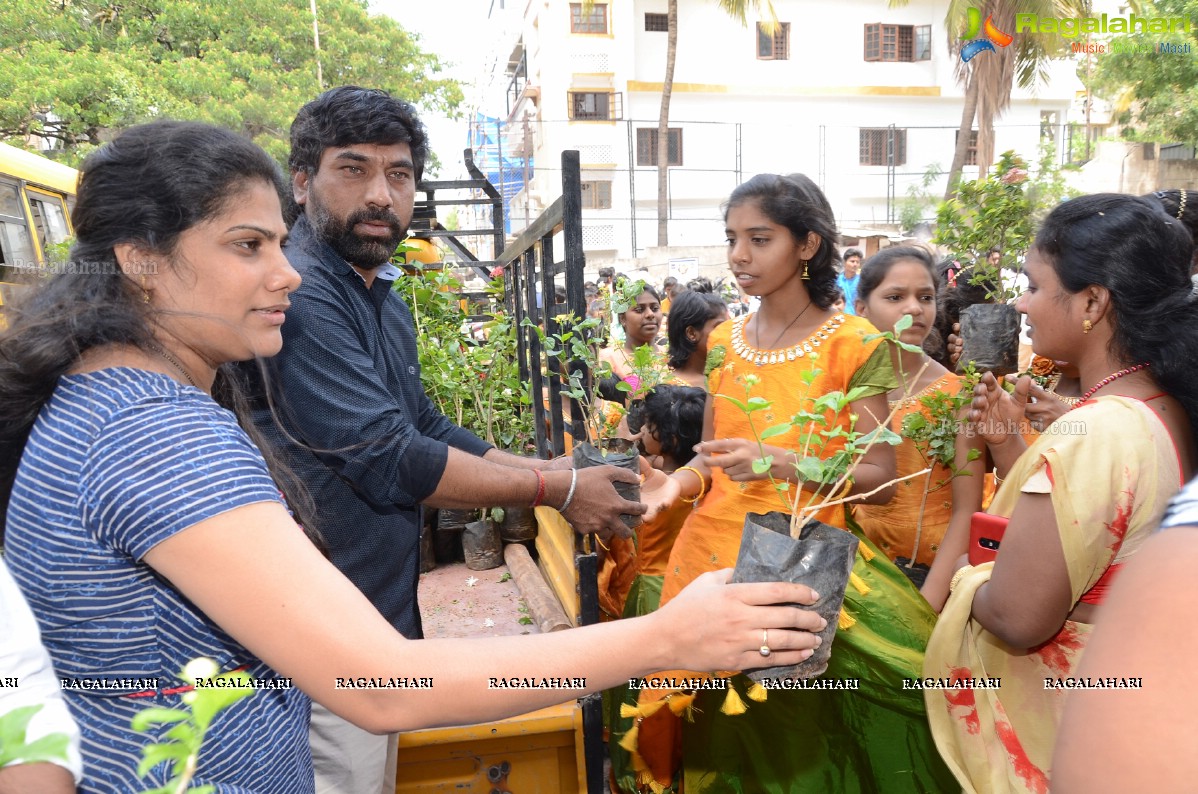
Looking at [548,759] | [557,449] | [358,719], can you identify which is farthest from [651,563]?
[358,719]

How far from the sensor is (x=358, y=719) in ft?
3.18

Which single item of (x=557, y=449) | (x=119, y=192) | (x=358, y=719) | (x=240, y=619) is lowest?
(x=557, y=449)

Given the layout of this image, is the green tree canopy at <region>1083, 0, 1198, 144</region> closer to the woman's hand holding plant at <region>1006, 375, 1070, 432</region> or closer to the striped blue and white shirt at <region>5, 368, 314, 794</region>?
the woman's hand holding plant at <region>1006, 375, 1070, 432</region>

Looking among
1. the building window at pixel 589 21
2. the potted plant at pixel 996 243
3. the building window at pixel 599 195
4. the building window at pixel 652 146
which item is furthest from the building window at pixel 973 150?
the potted plant at pixel 996 243

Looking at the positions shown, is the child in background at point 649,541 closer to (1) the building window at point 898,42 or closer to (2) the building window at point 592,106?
(2) the building window at point 592,106

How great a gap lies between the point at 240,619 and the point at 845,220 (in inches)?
981

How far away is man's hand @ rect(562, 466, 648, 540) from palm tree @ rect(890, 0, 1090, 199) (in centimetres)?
1648

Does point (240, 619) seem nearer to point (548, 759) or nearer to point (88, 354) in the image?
point (88, 354)

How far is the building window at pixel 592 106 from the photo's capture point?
23.0m

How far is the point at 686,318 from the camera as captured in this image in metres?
3.94

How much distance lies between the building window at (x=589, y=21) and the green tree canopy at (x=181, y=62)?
639 centimetres

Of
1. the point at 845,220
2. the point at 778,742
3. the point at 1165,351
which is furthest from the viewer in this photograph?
the point at 845,220

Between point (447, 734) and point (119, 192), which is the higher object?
Result: point (119, 192)

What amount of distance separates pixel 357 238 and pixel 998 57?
19.7 meters
